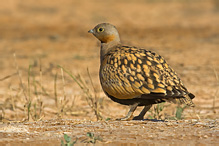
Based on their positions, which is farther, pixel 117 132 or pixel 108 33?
pixel 108 33

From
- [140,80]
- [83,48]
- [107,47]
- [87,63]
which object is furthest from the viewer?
[83,48]

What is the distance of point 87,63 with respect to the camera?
11914mm

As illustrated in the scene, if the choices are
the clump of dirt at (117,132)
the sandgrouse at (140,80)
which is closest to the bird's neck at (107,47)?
the sandgrouse at (140,80)

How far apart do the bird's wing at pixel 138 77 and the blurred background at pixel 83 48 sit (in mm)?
1174

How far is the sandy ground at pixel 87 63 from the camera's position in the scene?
5059mm

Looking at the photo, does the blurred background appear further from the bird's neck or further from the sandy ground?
the bird's neck

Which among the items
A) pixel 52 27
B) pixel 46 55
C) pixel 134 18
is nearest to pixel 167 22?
pixel 134 18

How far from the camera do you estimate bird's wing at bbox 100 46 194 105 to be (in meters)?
5.02

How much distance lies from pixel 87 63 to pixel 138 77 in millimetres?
6854

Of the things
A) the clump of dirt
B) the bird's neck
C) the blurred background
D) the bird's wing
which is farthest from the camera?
the blurred background

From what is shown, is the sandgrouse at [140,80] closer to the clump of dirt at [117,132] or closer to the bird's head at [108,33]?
the clump of dirt at [117,132]

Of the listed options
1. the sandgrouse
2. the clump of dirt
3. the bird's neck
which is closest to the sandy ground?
the clump of dirt

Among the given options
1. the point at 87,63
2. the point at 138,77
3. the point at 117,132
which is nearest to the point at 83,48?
the point at 87,63

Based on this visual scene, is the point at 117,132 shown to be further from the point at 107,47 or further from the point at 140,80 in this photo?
the point at 107,47
